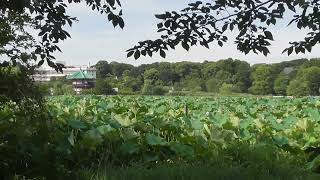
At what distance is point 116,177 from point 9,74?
1.28m

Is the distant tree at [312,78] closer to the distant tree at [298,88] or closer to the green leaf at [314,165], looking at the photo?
the distant tree at [298,88]

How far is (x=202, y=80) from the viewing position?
7906 centimetres

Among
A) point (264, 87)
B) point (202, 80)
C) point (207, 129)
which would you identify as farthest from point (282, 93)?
point (207, 129)

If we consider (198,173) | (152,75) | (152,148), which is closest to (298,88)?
(152,75)

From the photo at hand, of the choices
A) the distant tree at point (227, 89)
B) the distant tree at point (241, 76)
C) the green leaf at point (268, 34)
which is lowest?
the distant tree at point (227, 89)

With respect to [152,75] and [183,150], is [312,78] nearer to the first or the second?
[152,75]

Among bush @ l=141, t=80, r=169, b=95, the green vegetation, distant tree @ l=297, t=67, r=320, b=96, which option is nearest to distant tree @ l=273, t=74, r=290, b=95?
distant tree @ l=297, t=67, r=320, b=96

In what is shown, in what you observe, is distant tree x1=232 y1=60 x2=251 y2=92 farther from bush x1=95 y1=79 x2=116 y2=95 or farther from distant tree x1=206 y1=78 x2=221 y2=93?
bush x1=95 y1=79 x2=116 y2=95

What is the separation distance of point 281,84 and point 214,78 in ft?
35.7

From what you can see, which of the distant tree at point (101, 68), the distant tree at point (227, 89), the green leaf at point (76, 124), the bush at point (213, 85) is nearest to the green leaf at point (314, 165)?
the green leaf at point (76, 124)

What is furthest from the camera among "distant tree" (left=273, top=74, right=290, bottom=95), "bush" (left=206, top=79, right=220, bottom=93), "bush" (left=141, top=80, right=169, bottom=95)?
"bush" (left=206, top=79, right=220, bottom=93)

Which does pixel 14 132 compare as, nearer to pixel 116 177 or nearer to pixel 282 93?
pixel 116 177

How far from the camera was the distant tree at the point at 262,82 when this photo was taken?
75544mm

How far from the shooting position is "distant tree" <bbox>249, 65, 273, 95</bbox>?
7554 cm
